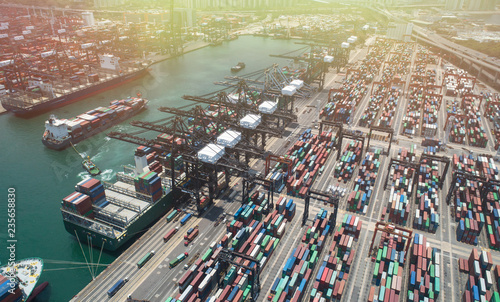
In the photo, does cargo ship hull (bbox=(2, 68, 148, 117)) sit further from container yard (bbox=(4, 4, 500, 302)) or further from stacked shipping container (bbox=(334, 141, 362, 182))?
stacked shipping container (bbox=(334, 141, 362, 182))

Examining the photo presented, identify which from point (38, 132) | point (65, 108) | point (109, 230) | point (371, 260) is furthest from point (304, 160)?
point (65, 108)

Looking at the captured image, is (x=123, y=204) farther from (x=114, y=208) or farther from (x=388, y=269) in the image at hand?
(x=388, y=269)

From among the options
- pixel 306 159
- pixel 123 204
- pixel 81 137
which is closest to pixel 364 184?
pixel 306 159

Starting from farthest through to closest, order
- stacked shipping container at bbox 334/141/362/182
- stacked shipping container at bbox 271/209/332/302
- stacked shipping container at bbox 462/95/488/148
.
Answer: stacked shipping container at bbox 462/95/488/148 < stacked shipping container at bbox 334/141/362/182 < stacked shipping container at bbox 271/209/332/302

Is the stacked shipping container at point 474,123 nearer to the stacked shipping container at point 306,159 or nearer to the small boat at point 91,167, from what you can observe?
the stacked shipping container at point 306,159

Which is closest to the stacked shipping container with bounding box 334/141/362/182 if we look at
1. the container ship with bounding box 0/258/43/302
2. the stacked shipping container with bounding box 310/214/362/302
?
the stacked shipping container with bounding box 310/214/362/302

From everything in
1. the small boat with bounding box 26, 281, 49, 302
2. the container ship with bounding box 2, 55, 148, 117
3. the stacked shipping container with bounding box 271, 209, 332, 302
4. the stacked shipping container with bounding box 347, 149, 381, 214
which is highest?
the container ship with bounding box 2, 55, 148, 117

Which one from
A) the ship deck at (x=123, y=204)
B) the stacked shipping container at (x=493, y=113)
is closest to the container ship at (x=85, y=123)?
the ship deck at (x=123, y=204)
